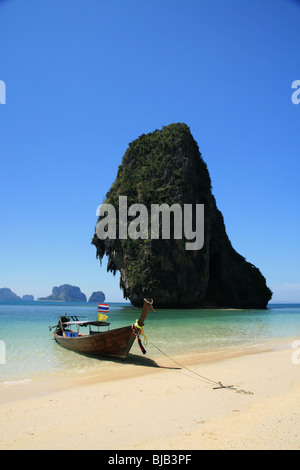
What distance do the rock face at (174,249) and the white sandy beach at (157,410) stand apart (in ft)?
123

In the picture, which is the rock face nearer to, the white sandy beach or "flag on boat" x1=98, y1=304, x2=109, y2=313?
"flag on boat" x1=98, y1=304, x2=109, y2=313

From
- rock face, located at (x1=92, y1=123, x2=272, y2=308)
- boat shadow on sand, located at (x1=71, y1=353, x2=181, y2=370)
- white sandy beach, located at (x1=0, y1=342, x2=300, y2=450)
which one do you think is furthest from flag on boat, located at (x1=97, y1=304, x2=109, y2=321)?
rock face, located at (x1=92, y1=123, x2=272, y2=308)

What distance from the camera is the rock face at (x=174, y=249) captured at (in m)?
46.9

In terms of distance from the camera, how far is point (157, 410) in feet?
18.4

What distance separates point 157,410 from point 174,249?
138 ft

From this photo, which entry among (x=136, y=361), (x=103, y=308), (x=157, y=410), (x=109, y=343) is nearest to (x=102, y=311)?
(x=103, y=308)

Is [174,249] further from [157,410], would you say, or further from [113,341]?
[157,410]

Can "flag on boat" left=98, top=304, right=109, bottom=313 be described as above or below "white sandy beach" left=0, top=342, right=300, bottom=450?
above

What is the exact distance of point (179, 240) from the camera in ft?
156

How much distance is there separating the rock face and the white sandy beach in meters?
37.5

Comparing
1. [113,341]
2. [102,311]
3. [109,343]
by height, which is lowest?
[109,343]

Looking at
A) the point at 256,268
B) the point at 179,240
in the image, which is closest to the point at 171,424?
the point at 179,240

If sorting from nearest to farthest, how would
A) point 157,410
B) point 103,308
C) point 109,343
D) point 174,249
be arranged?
1. point 157,410
2. point 109,343
3. point 103,308
4. point 174,249

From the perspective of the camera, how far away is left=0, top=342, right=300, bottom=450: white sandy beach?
4.21 metres
